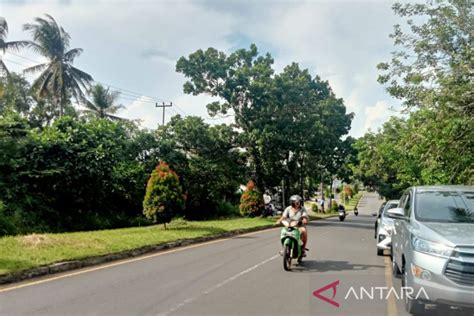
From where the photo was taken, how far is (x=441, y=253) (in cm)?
516

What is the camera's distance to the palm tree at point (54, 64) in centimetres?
3488

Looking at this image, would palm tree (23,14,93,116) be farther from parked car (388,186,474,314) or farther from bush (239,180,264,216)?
parked car (388,186,474,314)

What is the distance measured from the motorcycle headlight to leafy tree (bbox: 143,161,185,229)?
41.9ft

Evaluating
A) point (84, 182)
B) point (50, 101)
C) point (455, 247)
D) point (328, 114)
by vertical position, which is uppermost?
point (50, 101)

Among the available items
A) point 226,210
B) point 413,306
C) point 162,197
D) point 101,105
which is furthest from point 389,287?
point 101,105

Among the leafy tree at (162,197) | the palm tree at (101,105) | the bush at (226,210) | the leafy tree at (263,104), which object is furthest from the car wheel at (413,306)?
the palm tree at (101,105)

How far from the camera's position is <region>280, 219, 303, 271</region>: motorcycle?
923 cm

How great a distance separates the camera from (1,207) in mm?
16938

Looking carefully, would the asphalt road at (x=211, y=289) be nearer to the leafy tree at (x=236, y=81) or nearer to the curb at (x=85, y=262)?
the curb at (x=85, y=262)

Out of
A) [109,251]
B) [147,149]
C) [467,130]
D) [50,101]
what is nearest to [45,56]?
[50,101]

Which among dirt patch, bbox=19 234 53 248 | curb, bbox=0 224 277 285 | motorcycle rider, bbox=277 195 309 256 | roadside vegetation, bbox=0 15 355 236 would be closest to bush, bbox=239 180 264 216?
roadside vegetation, bbox=0 15 355 236

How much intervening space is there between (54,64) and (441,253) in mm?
35780

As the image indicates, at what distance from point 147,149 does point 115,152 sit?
743 cm

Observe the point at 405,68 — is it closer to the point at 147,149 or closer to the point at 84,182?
the point at 84,182
